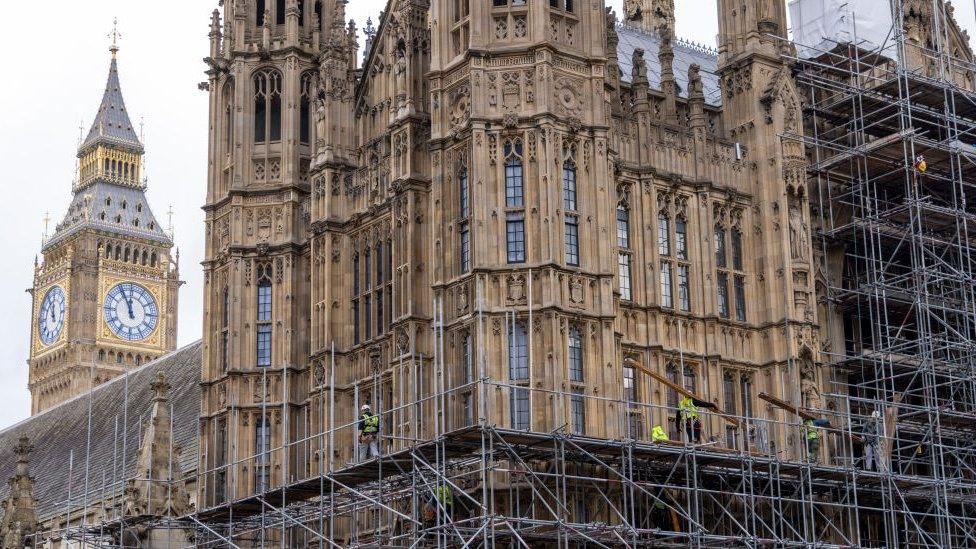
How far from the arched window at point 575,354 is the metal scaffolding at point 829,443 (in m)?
0.95

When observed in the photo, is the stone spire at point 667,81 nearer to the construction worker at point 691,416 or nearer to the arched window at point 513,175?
the arched window at point 513,175

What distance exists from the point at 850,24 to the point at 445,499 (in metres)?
25.3

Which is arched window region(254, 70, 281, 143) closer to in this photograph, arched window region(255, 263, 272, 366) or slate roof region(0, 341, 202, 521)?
arched window region(255, 263, 272, 366)

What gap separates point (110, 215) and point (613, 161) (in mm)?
97728

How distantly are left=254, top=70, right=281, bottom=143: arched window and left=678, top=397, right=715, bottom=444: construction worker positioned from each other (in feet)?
61.8

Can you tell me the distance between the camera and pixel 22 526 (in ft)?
212

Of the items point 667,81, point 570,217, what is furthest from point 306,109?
point 570,217

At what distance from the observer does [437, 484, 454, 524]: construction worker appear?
41.0 meters

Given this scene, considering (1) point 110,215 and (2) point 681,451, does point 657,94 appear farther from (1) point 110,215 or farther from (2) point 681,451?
(1) point 110,215

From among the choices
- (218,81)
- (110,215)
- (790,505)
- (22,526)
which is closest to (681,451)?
(790,505)

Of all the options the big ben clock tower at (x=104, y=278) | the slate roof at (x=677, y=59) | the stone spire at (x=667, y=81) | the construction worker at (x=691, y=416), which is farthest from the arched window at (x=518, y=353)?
the big ben clock tower at (x=104, y=278)

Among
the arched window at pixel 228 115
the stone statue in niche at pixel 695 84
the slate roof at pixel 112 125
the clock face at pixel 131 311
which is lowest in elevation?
the stone statue in niche at pixel 695 84

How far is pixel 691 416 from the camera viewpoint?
44781mm

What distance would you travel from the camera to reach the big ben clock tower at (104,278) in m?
135
